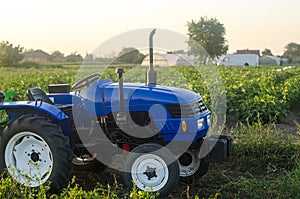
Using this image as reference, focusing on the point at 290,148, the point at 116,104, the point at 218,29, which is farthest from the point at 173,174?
the point at 218,29

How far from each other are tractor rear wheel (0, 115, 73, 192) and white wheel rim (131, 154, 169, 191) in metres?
0.66

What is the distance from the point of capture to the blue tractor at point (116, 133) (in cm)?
417

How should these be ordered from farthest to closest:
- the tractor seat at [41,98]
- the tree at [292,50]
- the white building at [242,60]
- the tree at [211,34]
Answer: the tree at [292,50]
the white building at [242,60]
the tree at [211,34]
the tractor seat at [41,98]

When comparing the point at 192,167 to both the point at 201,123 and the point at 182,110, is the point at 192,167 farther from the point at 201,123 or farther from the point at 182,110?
the point at 182,110

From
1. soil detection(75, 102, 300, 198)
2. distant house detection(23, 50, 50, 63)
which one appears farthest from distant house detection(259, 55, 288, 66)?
soil detection(75, 102, 300, 198)

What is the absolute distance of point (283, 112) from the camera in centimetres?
981

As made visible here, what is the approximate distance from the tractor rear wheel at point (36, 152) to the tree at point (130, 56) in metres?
0.95

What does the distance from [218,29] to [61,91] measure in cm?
6244

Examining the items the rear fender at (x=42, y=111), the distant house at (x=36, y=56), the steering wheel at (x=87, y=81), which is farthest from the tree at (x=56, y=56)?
the steering wheel at (x=87, y=81)

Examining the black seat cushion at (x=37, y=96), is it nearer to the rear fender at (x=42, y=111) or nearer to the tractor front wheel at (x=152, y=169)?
the rear fender at (x=42, y=111)

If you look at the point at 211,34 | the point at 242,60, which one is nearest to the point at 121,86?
the point at 211,34

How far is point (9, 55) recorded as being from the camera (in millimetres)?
62812

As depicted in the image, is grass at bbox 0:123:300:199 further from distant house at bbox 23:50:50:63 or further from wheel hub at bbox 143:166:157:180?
distant house at bbox 23:50:50:63

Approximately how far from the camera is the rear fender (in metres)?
4.30
